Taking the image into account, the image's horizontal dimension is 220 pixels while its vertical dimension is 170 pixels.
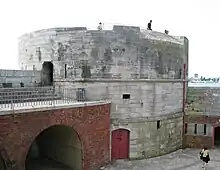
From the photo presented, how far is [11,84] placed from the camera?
47.4 ft

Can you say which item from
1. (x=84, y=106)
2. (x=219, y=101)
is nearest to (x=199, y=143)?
(x=219, y=101)

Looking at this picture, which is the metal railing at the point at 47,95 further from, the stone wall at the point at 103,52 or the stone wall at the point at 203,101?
the stone wall at the point at 203,101

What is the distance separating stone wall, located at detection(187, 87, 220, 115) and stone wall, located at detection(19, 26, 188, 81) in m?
4.71

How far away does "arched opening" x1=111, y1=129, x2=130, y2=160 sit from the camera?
14.3 m

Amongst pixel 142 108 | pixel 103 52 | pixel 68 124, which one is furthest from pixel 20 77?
pixel 142 108

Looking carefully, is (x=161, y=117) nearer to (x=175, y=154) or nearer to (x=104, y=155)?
(x=175, y=154)

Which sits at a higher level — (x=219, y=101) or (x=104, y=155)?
(x=219, y=101)

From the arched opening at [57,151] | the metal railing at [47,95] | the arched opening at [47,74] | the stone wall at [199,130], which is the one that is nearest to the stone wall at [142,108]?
the metal railing at [47,95]

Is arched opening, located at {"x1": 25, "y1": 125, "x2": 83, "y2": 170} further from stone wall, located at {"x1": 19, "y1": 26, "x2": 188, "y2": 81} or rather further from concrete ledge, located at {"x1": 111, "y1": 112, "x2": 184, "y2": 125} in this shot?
stone wall, located at {"x1": 19, "y1": 26, "x2": 188, "y2": 81}

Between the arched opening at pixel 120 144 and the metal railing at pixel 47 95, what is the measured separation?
2.29 meters

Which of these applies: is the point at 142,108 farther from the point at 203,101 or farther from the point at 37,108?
the point at 203,101

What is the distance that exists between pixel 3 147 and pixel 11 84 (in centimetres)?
564

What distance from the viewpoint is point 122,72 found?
14.3 meters

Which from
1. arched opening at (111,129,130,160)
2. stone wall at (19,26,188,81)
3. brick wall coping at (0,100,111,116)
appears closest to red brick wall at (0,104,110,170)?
brick wall coping at (0,100,111,116)
